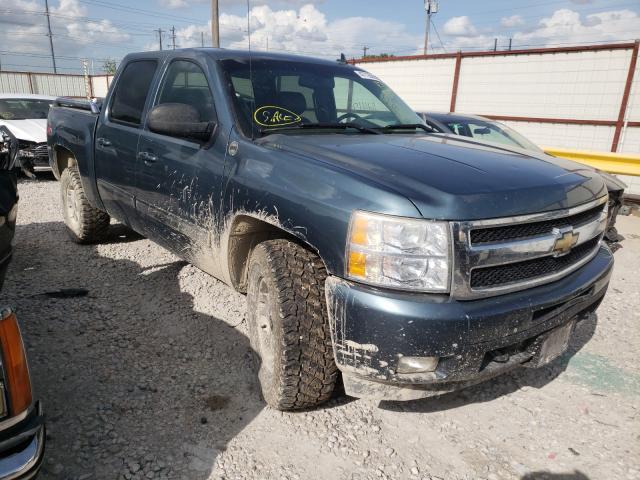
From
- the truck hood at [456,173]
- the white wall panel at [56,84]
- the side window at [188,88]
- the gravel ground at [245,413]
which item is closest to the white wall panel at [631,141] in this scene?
the gravel ground at [245,413]

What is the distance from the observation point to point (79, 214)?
5023 mm

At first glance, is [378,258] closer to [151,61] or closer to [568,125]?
[151,61]

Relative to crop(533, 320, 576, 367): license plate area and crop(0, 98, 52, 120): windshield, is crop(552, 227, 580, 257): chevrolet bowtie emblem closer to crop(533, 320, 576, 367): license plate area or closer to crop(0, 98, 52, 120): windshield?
crop(533, 320, 576, 367): license plate area

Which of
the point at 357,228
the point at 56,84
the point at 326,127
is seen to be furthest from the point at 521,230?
the point at 56,84

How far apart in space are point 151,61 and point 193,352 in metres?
2.32

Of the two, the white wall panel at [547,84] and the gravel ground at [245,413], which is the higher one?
the white wall panel at [547,84]

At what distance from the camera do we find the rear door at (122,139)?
380 centimetres

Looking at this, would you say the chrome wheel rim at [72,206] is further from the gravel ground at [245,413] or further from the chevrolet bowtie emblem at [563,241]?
the chevrolet bowtie emblem at [563,241]

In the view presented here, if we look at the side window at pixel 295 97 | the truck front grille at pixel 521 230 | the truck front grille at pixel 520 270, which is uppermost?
the side window at pixel 295 97

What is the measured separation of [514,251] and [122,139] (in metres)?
3.08

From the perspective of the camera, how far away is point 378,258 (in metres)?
2.02

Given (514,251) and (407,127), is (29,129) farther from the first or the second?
(514,251)

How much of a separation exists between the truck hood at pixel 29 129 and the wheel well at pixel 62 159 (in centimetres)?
393

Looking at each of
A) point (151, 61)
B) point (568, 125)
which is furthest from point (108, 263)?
point (568, 125)
